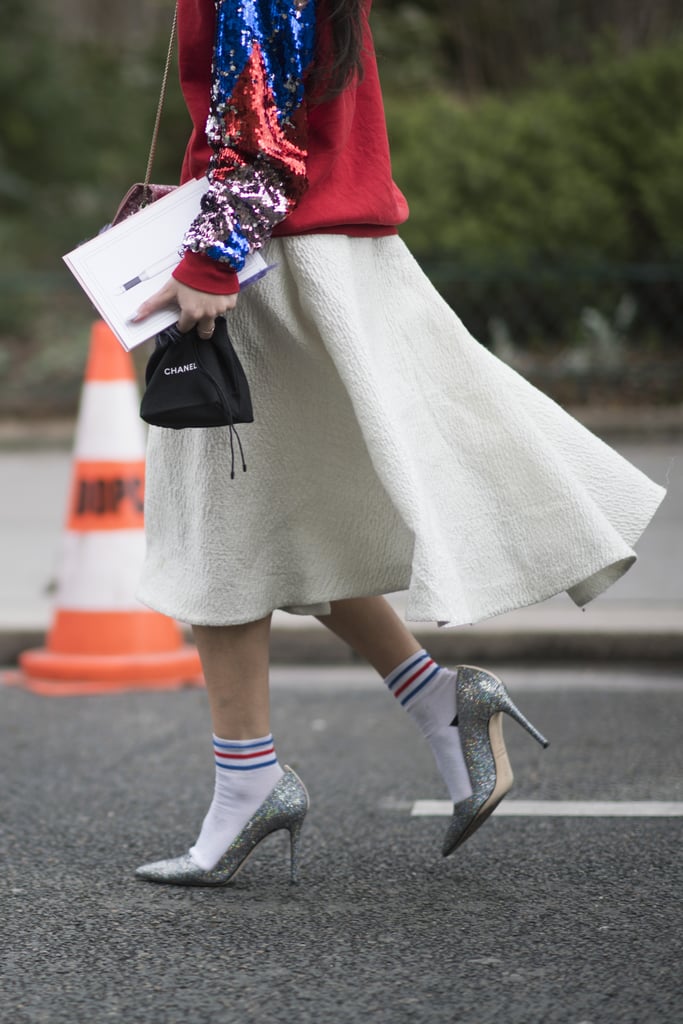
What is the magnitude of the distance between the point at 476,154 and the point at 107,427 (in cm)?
630

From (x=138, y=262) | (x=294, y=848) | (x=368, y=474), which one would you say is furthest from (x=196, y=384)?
(x=294, y=848)

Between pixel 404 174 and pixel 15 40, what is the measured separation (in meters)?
5.51

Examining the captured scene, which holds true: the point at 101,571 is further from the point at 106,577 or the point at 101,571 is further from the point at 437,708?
the point at 437,708

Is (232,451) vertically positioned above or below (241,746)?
above

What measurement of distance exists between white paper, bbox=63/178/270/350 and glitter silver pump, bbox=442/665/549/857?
0.85 metres

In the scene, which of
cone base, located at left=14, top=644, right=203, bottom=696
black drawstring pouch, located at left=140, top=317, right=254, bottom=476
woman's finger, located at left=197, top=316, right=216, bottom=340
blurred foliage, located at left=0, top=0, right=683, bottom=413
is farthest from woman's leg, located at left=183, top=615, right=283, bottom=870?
blurred foliage, located at left=0, top=0, right=683, bottom=413

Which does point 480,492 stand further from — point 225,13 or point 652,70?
point 652,70

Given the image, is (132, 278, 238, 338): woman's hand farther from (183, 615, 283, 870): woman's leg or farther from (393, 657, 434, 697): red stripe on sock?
(393, 657, 434, 697): red stripe on sock

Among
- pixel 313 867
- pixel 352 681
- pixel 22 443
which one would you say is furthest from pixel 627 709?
pixel 22 443

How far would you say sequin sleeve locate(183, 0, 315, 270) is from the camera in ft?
7.87

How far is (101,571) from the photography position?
4.78 metres

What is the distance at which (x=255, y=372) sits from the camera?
2.63 meters

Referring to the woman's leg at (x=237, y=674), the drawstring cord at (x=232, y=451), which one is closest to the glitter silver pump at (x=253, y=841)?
the woman's leg at (x=237, y=674)

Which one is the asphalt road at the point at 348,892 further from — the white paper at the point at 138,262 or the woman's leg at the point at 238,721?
the white paper at the point at 138,262
